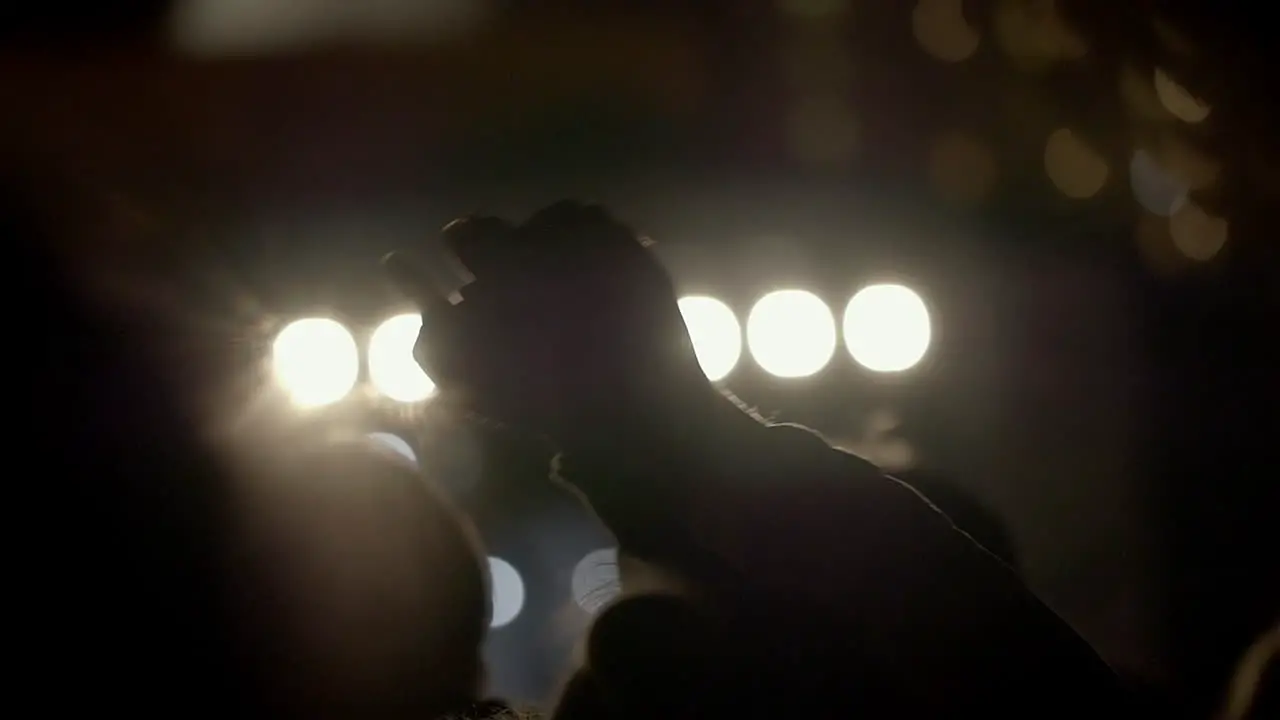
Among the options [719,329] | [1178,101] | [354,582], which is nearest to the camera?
[354,582]

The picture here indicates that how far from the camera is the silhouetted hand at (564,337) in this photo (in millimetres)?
279

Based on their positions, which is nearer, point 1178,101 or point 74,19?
point 1178,101

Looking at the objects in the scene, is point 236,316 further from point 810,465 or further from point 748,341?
point 748,341

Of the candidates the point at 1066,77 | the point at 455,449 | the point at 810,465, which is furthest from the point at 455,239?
the point at 1066,77

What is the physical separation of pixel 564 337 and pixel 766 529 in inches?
2.9

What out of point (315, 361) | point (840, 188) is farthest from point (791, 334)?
point (315, 361)

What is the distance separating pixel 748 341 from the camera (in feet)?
4.29

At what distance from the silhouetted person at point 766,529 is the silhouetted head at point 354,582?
Result: 0.43 ft

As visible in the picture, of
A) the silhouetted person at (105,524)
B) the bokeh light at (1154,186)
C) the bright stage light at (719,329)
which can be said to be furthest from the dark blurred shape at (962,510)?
the bright stage light at (719,329)

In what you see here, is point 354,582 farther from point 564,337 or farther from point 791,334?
point 791,334

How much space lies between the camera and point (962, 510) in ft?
1.49

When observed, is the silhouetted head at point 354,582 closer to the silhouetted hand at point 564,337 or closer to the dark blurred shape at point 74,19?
the silhouetted hand at point 564,337

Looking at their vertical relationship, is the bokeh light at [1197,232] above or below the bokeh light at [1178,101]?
below

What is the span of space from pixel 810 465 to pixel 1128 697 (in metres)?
0.11
